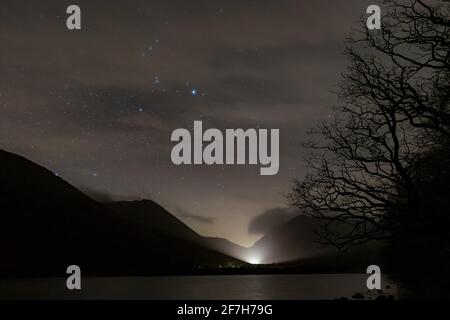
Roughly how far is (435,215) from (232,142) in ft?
21.9

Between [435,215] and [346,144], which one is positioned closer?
[435,215]

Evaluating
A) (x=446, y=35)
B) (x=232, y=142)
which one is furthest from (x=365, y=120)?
(x=232, y=142)

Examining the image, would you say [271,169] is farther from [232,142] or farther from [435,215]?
[435,215]

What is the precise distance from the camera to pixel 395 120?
13.5 meters

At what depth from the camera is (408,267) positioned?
28469mm
